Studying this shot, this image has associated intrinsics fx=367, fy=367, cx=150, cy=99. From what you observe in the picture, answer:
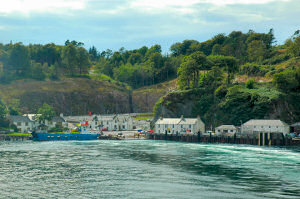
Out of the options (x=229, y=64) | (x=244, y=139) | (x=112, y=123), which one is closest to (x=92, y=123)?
(x=112, y=123)

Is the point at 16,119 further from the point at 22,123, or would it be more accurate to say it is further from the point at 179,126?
the point at 179,126

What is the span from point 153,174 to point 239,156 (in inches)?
1243

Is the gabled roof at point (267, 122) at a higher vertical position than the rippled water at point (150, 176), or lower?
higher

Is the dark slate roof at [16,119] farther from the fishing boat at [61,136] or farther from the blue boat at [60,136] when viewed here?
the blue boat at [60,136]

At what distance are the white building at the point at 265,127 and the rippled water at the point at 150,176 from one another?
1450 inches

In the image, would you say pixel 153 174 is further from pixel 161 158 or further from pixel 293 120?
pixel 293 120

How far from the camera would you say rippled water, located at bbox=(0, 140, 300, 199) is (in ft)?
156

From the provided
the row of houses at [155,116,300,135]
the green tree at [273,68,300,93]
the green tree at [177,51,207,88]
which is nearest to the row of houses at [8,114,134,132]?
the row of houses at [155,116,300,135]

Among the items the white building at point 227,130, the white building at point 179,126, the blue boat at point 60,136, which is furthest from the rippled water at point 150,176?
the blue boat at point 60,136

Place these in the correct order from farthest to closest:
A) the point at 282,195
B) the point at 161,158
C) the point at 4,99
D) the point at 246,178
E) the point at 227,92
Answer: the point at 4,99 → the point at 227,92 → the point at 161,158 → the point at 246,178 → the point at 282,195

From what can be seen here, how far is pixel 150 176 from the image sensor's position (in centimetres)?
5859

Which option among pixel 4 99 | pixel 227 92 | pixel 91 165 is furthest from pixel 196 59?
pixel 91 165

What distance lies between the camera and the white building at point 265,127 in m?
121

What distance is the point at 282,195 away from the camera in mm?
46062
